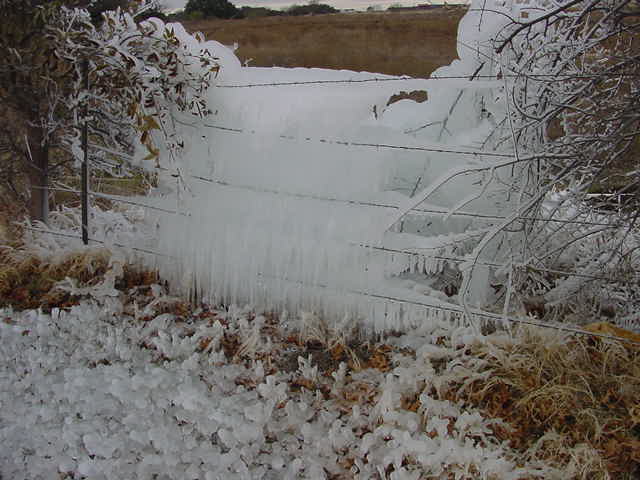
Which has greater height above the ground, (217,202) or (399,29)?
(399,29)

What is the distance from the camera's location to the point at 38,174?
392 centimetres

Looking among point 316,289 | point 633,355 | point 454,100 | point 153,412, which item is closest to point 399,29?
point 454,100

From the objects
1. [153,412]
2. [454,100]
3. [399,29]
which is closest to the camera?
[153,412]

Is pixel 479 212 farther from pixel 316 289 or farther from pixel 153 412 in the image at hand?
pixel 153 412

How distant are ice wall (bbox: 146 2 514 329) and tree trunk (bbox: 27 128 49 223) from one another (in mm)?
1163

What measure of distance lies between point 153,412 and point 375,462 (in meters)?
0.95

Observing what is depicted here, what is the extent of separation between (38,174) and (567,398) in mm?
3737

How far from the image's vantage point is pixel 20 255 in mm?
3574

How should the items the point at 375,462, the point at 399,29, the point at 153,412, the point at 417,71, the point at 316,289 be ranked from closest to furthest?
the point at 375,462 → the point at 153,412 → the point at 316,289 → the point at 417,71 → the point at 399,29

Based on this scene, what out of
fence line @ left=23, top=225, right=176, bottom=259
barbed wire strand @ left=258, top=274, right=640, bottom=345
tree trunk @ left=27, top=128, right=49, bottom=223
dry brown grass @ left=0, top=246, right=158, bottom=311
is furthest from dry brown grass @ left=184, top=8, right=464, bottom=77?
barbed wire strand @ left=258, top=274, right=640, bottom=345

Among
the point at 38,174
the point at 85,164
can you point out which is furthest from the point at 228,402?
the point at 38,174

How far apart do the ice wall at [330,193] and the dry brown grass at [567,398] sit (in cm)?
48

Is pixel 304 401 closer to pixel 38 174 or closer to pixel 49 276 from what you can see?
pixel 49 276

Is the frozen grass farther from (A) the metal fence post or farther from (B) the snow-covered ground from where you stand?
(A) the metal fence post
